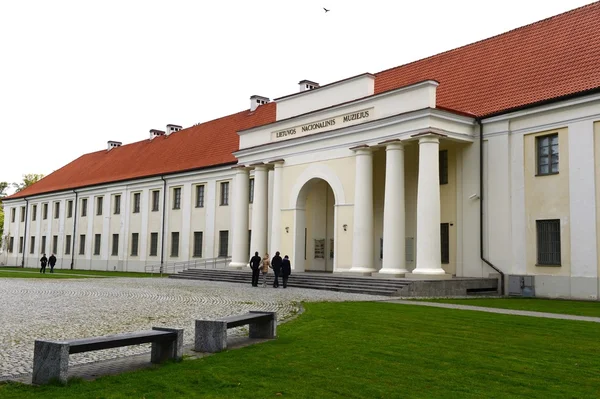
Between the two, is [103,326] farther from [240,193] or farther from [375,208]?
[240,193]

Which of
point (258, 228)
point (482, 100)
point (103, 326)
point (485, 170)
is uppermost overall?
point (482, 100)

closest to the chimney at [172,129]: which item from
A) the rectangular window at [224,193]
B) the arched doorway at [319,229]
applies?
the rectangular window at [224,193]

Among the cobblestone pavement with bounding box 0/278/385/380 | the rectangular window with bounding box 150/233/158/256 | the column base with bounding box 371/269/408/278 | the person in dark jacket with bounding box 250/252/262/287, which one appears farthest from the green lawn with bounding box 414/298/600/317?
the rectangular window with bounding box 150/233/158/256

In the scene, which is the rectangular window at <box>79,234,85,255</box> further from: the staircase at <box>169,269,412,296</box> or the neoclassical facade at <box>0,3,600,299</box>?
the staircase at <box>169,269,412,296</box>

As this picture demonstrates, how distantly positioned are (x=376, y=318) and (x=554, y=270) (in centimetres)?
1201

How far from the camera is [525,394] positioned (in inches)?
275

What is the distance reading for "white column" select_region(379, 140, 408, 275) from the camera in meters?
25.4

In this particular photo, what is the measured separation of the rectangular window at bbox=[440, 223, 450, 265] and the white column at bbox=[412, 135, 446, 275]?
273 cm

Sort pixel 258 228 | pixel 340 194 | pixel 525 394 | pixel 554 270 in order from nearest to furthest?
pixel 525 394, pixel 554 270, pixel 340 194, pixel 258 228

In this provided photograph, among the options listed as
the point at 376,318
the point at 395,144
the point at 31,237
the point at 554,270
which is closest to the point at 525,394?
the point at 376,318

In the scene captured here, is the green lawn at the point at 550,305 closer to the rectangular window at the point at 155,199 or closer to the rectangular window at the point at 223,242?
the rectangular window at the point at 223,242

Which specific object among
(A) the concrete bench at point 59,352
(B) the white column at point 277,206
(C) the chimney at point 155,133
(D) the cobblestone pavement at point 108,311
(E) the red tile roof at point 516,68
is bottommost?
(D) the cobblestone pavement at point 108,311

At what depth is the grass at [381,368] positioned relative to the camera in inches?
272

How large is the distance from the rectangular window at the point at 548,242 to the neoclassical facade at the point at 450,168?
56mm
